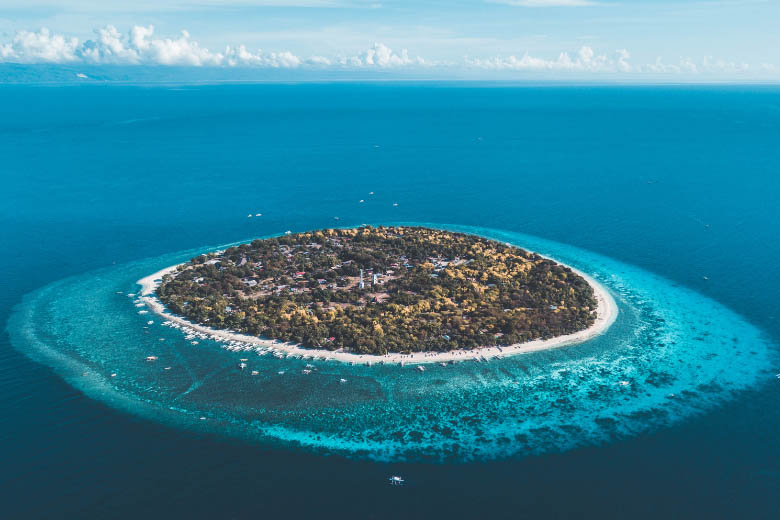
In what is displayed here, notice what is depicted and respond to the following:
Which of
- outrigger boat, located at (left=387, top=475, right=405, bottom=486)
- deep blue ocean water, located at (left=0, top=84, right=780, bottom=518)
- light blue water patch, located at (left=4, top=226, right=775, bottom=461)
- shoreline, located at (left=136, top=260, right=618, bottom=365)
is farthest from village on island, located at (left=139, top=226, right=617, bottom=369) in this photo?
outrigger boat, located at (left=387, top=475, right=405, bottom=486)

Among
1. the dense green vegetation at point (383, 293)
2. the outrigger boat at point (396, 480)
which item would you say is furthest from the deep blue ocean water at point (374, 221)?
the dense green vegetation at point (383, 293)

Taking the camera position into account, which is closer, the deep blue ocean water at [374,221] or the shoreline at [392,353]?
the deep blue ocean water at [374,221]

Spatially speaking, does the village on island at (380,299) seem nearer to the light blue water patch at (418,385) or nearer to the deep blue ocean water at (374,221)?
the light blue water patch at (418,385)

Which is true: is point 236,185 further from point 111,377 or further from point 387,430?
point 387,430

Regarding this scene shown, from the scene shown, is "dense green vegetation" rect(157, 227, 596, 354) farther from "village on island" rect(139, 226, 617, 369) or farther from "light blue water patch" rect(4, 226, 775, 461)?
"light blue water patch" rect(4, 226, 775, 461)

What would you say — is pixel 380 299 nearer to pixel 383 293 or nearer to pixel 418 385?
pixel 383 293

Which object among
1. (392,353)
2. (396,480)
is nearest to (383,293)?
(392,353)
